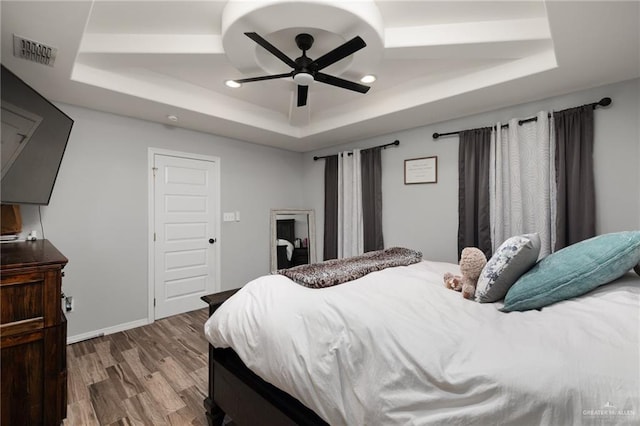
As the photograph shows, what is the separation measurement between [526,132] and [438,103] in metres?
0.85

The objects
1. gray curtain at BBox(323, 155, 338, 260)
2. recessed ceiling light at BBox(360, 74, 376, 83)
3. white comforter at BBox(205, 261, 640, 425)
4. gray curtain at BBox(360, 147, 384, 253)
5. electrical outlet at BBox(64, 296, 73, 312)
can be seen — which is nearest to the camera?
white comforter at BBox(205, 261, 640, 425)

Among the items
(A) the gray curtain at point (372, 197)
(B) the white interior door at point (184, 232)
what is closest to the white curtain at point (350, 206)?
(A) the gray curtain at point (372, 197)

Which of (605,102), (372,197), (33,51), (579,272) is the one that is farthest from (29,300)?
(605,102)

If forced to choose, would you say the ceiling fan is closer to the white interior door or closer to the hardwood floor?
the white interior door

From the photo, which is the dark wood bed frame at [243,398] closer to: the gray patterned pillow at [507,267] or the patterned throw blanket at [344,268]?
the patterned throw blanket at [344,268]

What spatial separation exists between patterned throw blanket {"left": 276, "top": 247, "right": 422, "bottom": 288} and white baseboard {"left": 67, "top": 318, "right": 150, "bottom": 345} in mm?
2305

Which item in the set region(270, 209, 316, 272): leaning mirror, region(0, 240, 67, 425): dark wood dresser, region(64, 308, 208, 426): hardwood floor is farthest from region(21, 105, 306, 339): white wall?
region(0, 240, 67, 425): dark wood dresser

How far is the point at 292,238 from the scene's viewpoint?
4637mm

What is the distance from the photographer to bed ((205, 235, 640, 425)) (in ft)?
2.50

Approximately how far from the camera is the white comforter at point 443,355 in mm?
756

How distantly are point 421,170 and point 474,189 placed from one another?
65 centimetres

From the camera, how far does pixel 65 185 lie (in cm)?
275

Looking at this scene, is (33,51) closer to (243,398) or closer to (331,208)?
(243,398)

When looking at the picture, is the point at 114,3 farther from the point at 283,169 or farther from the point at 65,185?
the point at 283,169
